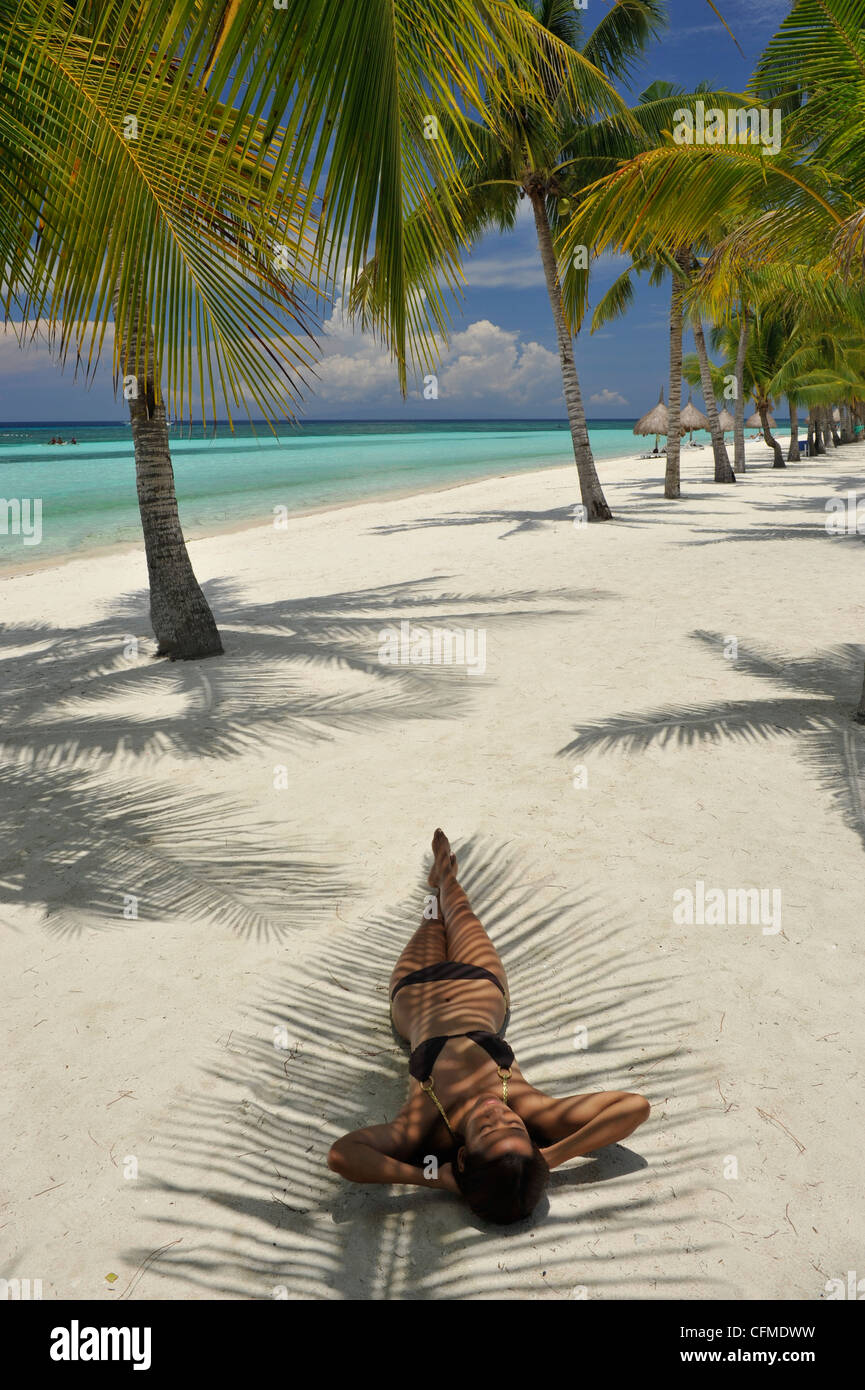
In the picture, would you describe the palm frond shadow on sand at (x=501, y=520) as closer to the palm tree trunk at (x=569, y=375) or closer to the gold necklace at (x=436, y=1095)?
the palm tree trunk at (x=569, y=375)

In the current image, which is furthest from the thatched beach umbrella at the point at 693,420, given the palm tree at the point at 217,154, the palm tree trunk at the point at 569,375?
the palm tree at the point at 217,154

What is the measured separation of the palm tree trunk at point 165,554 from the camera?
254 inches

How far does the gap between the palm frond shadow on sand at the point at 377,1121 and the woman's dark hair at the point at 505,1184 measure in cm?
7

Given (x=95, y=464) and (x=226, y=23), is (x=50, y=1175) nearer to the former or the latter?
(x=226, y=23)

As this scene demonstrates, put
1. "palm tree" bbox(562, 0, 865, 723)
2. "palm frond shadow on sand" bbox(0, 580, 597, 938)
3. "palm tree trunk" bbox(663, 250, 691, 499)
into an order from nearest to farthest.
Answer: "palm frond shadow on sand" bbox(0, 580, 597, 938)
"palm tree" bbox(562, 0, 865, 723)
"palm tree trunk" bbox(663, 250, 691, 499)

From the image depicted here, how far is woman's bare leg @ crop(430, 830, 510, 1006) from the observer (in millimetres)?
2697

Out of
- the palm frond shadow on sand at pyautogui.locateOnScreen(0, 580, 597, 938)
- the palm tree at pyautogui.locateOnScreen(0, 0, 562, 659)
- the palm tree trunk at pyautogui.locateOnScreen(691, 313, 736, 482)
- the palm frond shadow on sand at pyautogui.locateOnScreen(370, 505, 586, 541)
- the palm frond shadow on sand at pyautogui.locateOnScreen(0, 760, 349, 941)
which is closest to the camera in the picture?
the palm tree at pyautogui.locateOnScreen(0, 0, 562, 659)

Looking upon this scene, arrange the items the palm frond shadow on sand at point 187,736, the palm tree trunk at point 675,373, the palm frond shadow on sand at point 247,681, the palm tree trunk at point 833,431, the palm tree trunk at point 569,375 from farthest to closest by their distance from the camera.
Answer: the palm tree trunk at point 833,431, the palm tree trunk at point 675,373, the palm tree trunk at point 569,375, the palm frond shadow on sand at point 247,681, the palm frond shadow on sand at point 187,736

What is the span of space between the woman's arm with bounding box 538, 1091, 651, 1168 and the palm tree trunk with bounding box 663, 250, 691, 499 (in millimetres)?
16823

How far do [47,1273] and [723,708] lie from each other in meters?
4.51

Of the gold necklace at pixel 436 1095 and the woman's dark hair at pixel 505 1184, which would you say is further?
the gold necklace at pixel 436 1095

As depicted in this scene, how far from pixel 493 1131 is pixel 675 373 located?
710 inches

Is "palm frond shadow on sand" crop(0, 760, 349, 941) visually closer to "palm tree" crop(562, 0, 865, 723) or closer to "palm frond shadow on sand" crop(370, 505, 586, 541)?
"palm tree" crop(562, 0, 865, 723)

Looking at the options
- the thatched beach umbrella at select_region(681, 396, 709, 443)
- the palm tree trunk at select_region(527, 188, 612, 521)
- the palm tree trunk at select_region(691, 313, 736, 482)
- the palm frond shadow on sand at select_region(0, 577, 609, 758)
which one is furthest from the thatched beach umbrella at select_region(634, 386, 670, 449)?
the palm frond shadow on sand at select_region(0, 577, 609, 758)
